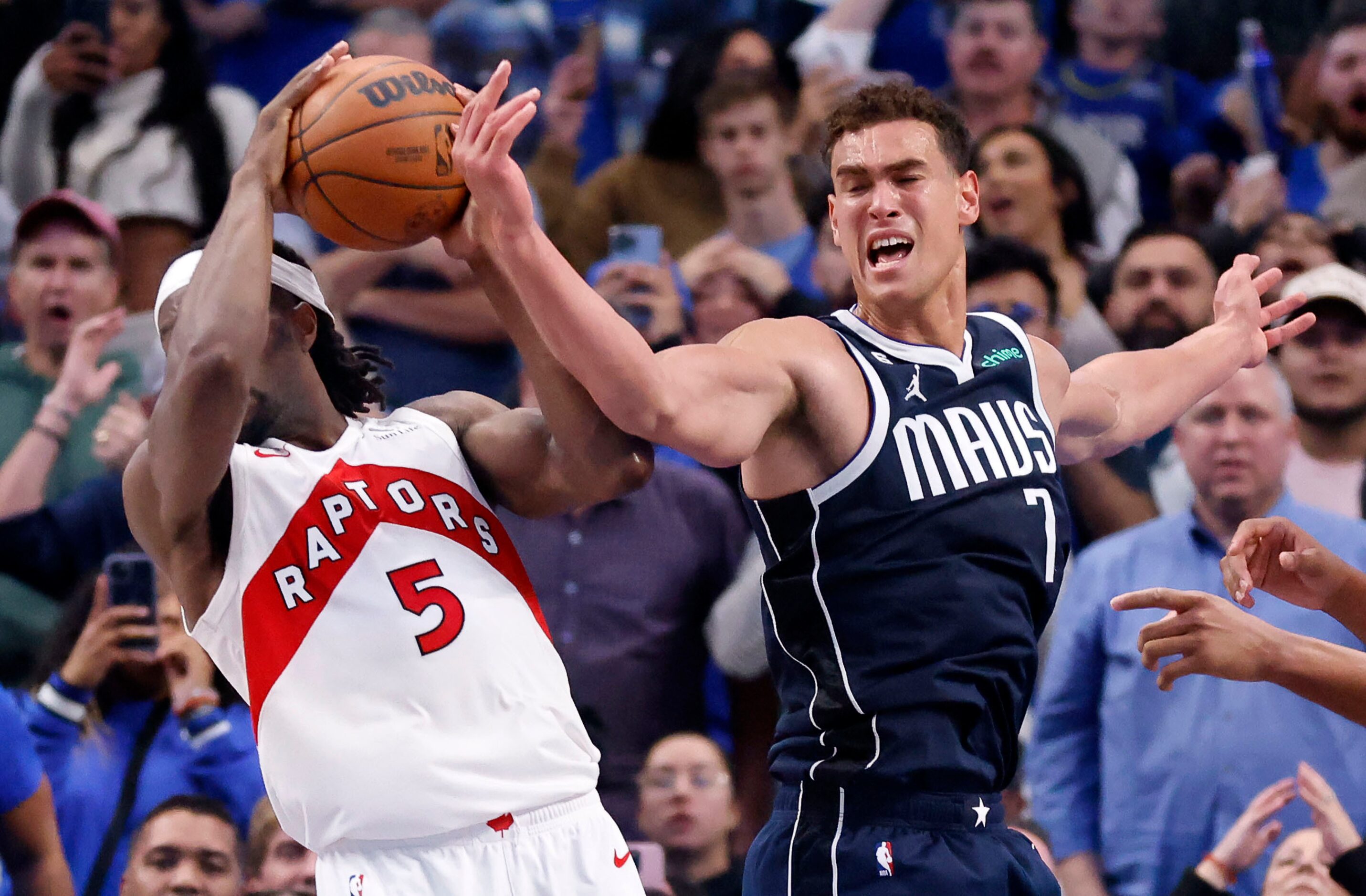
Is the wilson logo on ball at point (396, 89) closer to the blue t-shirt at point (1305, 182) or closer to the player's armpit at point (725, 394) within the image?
the player's armpit at point (725, 394)

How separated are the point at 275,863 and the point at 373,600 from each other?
2361mm

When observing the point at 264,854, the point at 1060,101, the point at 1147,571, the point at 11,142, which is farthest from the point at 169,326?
the point at 1060,101

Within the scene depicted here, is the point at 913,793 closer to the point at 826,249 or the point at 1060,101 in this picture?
the point at 826,249

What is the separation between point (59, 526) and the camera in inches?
225

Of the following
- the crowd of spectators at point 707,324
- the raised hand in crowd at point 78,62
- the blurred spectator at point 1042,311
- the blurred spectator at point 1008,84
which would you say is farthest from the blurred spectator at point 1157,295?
the raised hand in crowd at point 78,62

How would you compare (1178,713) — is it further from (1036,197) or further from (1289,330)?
(1036,197)

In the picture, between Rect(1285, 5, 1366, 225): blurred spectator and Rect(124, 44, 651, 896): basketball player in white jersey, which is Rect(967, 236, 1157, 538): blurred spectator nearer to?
Rect(1285, 5, 1366, 225): blurred spectator

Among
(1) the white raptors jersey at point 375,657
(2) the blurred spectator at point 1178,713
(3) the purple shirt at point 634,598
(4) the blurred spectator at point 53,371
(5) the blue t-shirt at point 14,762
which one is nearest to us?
(1) the white raptors jersey at point 375,657

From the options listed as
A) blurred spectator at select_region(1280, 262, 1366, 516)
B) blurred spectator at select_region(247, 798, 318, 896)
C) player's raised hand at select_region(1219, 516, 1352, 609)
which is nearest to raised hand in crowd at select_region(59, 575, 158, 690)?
blurred spectator at select_region(247, 798, 318, 896)

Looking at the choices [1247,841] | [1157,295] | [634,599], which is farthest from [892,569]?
[1157,295]

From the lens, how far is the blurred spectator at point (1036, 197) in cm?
698

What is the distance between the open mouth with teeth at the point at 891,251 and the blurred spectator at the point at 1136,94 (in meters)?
4.53

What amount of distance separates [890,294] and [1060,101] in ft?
15.2

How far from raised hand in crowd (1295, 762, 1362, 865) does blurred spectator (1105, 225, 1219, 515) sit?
1.48 m
